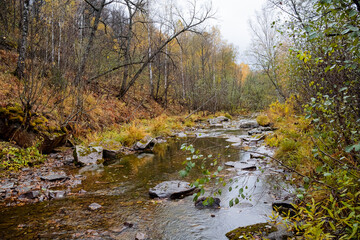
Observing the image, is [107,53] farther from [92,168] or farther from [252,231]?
[252,231]

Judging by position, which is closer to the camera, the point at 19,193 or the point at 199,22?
the point at 19,193

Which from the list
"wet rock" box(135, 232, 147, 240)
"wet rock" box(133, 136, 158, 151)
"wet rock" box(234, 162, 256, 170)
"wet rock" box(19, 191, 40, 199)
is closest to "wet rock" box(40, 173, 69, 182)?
"wet rock" box(19, 191, 40, 199)

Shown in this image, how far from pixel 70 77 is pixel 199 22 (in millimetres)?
9005

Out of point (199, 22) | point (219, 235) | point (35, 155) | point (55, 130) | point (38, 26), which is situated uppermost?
point (199, 22)

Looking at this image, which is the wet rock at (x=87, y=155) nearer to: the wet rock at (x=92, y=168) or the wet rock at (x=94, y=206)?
the wet rock at (x=92, y=168)

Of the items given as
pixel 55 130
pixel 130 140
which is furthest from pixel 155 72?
pixel 55 130

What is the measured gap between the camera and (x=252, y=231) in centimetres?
275

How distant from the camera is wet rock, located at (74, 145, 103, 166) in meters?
6.59

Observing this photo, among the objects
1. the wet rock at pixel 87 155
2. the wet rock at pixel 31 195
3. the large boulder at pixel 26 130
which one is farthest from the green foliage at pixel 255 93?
the wet rock at pixel 31 195

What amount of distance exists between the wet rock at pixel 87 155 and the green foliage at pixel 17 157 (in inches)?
35.9

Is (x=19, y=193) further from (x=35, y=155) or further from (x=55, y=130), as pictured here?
(x=55, y=130)

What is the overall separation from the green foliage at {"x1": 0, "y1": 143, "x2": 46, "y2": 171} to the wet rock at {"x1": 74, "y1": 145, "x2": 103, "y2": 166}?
912 mm

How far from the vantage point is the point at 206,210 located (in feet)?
11.9

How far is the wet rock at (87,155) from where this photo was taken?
21.6ft
